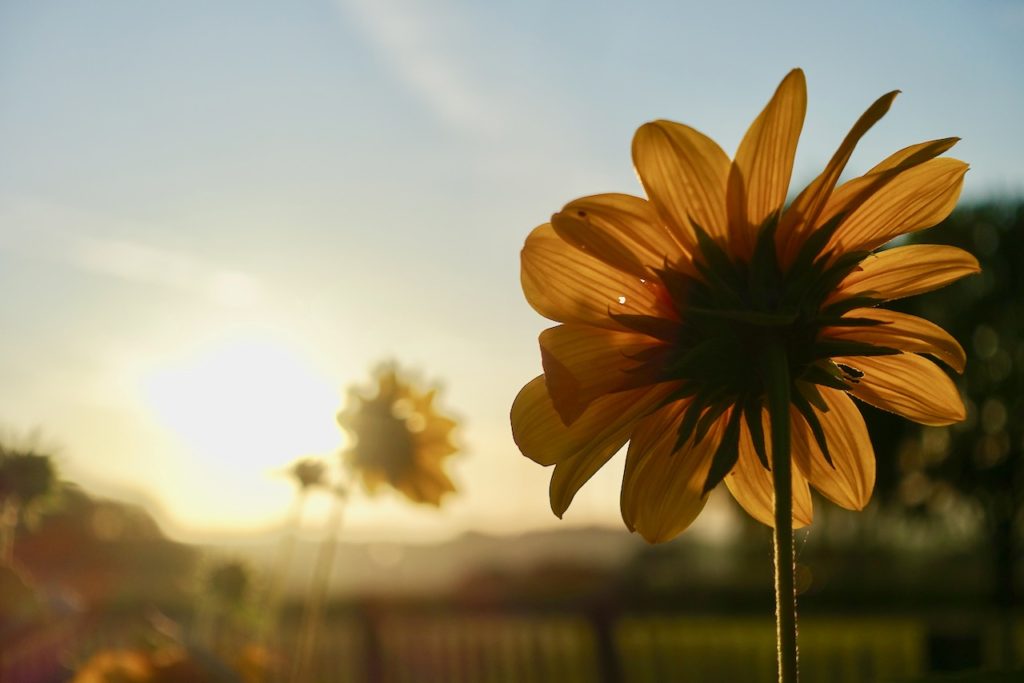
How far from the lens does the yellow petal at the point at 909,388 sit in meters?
1.12

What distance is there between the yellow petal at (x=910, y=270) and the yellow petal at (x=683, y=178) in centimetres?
19

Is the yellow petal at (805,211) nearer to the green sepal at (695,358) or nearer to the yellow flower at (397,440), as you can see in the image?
the green sepal at (695,358)

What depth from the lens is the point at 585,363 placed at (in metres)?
1.03

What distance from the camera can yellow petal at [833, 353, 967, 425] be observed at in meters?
1.12

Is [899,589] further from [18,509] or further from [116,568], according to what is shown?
[18,509]

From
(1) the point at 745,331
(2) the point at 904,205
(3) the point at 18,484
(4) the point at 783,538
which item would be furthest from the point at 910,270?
(3) the point at 18,484

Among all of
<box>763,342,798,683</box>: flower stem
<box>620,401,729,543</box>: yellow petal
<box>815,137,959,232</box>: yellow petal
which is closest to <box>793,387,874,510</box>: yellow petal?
<box>620,401,729,543</box>: yellow petal

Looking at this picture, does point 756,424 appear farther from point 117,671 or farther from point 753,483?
point 117,671

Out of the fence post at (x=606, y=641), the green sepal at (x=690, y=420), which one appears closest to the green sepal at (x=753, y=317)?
the green sepal at (x=690, y=420)

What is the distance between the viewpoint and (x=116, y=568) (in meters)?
6.38

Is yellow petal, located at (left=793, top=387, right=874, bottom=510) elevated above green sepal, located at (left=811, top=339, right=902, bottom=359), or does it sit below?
below

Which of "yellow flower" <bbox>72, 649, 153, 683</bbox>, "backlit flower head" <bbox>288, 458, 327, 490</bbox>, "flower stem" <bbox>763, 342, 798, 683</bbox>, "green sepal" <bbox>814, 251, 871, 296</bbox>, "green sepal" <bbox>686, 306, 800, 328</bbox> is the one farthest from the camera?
"backlit flower head" <bbox>288, 458, 327, 490</bbox>

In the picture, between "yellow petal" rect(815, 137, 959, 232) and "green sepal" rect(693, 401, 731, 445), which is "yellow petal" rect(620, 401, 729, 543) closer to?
"green sepal" rect(693, 401, 731, 445)

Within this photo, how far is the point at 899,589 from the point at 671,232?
2285 cm
